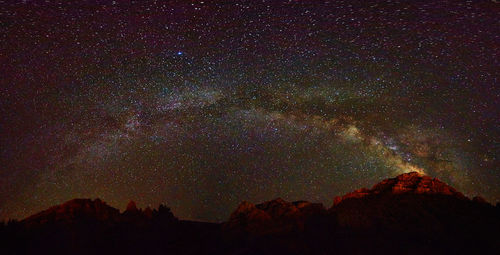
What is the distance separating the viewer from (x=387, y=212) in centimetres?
3900

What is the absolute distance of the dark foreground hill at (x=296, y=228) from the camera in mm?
33219

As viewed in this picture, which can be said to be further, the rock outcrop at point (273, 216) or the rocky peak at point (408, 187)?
the rocky peak at point (408, 187)

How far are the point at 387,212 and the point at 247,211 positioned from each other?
50.7 ft

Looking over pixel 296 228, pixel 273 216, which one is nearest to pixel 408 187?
pixel 296 228

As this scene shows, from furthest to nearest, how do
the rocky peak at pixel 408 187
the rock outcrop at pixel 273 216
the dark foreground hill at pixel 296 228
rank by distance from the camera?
the rocky peak at pixel 408 187, the rock outcrop at pixel 273 216, the dark foreground hill at pixel 296 228

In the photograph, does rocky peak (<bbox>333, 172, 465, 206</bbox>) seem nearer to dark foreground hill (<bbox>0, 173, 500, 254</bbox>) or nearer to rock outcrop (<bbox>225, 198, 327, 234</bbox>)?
dark foreground hill (<bbox>0, 173, 500, 254</bbox>)

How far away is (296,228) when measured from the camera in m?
39.3

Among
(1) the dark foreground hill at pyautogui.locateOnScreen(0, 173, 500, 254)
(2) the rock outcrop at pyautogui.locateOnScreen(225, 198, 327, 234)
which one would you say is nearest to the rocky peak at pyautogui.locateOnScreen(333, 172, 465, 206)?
(1) the dark foreground hill at pyautogui.locateOnScreen(0, 173, 500, 254)

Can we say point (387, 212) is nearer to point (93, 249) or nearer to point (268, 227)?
point (268, 227)

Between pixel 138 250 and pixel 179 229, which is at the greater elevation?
pixel 138 250

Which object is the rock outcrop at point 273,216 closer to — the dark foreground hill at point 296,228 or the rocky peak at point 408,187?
the dark foreground hill at point 296,228

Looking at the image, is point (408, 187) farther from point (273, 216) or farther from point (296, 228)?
point (273, 216)

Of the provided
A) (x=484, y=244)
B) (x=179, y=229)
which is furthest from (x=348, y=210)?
(x=179, y=229)

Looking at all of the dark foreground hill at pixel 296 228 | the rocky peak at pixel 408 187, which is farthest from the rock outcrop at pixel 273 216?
the rocky peak at pixel 408 187
